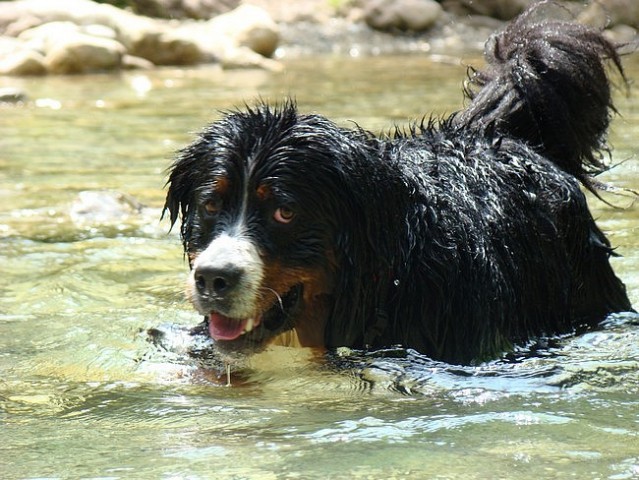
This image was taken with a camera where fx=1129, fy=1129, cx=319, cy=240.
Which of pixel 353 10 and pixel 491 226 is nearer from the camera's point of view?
pixel 491 226

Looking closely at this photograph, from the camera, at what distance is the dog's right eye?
4420 millimetres

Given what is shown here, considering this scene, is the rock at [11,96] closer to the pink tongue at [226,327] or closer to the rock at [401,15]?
the pink tongue at [226,327]

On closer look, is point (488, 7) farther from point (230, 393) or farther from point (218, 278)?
point (218, 278)

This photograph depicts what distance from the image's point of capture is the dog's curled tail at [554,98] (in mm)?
5547

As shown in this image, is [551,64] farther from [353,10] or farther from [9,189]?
[353,10]

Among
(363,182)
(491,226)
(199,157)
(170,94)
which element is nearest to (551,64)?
(491,226)

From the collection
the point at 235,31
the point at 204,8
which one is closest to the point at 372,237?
the point at 235,31

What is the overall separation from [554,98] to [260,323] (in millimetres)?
2061

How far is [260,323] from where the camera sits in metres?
4.43

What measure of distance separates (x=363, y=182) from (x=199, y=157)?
669 mm

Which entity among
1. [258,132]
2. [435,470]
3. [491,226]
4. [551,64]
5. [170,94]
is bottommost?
[435,470]

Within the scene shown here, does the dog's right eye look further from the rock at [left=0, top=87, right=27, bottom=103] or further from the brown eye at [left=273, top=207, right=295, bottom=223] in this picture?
the rock at [left=0, top=87, right=27, bottom=103]

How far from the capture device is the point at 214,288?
13.7 ft

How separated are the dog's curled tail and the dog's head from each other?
1257 millimetres
